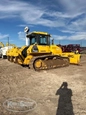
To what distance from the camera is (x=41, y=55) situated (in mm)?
14617

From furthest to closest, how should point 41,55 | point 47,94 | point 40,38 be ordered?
point 40,38 → point 41,55 → point 47,94

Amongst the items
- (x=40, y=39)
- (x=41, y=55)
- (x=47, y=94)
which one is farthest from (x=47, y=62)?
(x=47, y=94)

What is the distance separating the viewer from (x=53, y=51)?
49.9 ft

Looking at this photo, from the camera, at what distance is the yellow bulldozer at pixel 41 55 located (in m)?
13.8

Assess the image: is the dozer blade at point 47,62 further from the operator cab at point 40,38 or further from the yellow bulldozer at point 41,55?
the operator cab at point 40,38

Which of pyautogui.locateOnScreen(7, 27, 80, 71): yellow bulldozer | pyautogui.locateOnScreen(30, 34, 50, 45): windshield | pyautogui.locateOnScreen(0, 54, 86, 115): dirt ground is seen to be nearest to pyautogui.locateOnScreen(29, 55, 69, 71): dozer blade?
pyautogui.locateOnScreen(7, 27, 80, 71): yellow bulldozer

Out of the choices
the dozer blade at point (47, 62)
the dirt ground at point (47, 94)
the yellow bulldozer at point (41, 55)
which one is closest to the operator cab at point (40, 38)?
the yellow bulldozer at point (41, 55)

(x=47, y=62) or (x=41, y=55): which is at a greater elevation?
(x=41, y=55)

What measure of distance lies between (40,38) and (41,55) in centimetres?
139

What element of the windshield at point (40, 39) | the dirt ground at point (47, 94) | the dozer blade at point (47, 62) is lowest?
the dirt ground at point (47, 94)

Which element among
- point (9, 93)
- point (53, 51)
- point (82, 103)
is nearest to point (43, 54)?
point (53, 51)

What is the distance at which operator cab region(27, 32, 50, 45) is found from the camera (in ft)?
48.0

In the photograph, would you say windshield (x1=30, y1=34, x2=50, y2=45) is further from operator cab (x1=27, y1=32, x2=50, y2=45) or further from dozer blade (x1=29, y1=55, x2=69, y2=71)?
dozer blade (x1=29, y1=55, x2=69, y2=71)

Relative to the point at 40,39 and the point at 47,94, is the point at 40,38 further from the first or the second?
the point at 47,94
